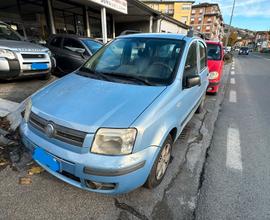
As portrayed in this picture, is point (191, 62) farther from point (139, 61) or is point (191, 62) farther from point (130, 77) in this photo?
point (130, 77)

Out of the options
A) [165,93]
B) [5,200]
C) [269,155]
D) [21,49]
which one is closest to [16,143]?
[5,200]

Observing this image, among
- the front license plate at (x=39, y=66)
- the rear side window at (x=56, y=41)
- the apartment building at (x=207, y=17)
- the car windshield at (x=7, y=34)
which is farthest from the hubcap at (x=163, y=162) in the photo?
the apartment building at (x=207, y=17)

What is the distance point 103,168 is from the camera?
5.83 ft

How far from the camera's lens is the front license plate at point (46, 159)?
1965mm

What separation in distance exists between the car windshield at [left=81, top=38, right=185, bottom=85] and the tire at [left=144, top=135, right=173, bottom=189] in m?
0.76

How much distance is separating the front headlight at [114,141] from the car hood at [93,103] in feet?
0.18

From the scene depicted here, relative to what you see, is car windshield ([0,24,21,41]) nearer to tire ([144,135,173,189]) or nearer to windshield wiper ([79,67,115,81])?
windshield wiper ([79,67,115,81])

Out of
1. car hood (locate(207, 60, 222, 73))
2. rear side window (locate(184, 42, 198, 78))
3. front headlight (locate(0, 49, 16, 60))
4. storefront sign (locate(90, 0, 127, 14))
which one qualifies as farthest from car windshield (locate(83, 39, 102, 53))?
rear side window (locate(184, 42, 198, 78))

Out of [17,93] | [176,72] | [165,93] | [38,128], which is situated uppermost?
[176,72]

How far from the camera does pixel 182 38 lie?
3.08 metres

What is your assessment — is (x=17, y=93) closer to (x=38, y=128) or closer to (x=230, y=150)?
(x=38, y=128)

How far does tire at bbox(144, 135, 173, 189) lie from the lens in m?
2.23

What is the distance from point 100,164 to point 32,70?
173 inches

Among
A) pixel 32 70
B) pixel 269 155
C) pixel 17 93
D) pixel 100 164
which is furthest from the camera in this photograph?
pixel 32 70
